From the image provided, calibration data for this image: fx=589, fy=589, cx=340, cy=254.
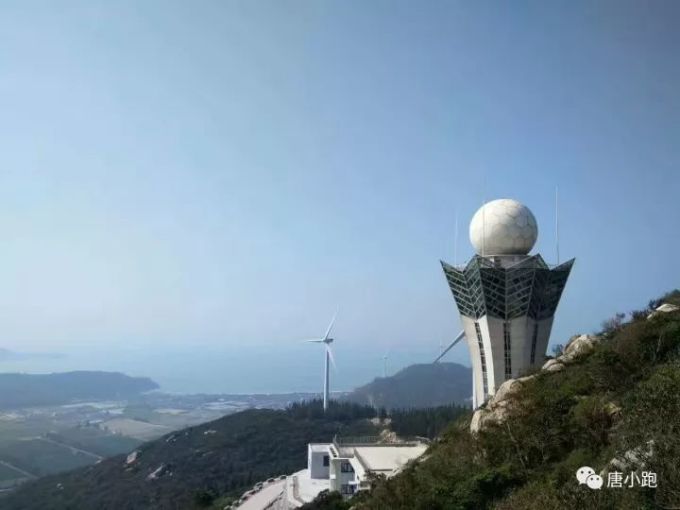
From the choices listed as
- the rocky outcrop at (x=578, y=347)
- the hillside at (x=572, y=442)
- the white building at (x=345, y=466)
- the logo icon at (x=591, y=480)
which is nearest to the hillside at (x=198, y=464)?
the white building at (x=345, y=466)

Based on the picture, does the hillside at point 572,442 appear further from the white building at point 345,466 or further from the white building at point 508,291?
the white building at point 508,291

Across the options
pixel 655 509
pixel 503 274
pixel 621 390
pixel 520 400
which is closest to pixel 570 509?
pixel 655 509

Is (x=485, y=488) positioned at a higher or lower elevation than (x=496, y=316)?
lower

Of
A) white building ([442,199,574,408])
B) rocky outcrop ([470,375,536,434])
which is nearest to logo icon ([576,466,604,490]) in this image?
rocky outcrop ([470,375,536,434])

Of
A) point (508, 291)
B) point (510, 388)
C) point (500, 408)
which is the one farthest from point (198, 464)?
point (500, 408)

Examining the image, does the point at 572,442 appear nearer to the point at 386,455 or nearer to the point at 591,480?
the point at 591,480

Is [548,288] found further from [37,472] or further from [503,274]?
[37,472]

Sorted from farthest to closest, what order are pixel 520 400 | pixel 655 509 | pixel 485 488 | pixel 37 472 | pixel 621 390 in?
pixel 37 472, pixel 520 400, pixel 621 390, pixel 485 488, pixel 655 509

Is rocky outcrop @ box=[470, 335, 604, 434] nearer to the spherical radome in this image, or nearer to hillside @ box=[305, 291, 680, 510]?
hillside @ box=[305, 291, 680, 510]
